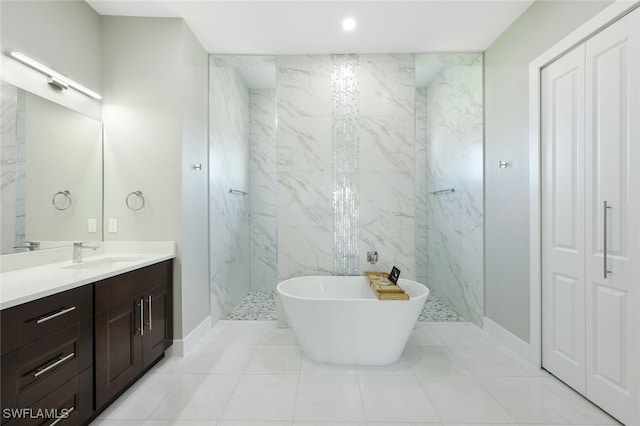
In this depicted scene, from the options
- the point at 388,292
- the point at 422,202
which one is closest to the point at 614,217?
the point at 388,292

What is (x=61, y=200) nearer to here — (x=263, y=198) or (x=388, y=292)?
(x=388, y=292)

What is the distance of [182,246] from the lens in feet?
8.67

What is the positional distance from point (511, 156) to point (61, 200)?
3.62 m

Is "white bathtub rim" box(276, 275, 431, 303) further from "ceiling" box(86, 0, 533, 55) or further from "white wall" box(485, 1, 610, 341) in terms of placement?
"ceiling" box(86, 0, 533, 55)

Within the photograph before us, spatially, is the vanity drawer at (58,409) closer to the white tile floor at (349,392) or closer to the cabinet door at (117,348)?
the cabinet door at (117,348)

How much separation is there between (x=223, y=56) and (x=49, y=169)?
196 centimetres

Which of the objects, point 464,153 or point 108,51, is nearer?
point 108,51

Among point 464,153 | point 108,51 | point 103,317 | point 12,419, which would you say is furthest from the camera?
point 464,153

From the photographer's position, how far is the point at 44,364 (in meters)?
1.44

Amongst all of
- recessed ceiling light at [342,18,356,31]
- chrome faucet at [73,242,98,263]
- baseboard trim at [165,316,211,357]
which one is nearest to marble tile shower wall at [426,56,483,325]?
recessed ceiling light at [342,18,356,31]

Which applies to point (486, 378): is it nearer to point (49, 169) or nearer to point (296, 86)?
point (296, 86)

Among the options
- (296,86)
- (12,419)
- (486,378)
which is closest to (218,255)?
(296,86)

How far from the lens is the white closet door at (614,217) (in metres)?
1.71

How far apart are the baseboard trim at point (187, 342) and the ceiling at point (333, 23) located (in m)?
2.73
